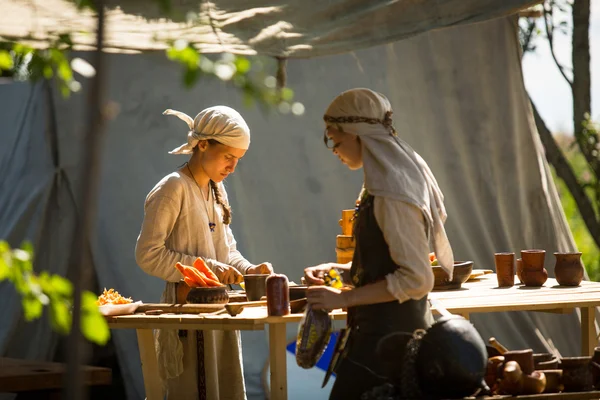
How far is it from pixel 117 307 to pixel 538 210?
3633 millimetres

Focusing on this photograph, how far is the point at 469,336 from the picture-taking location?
3.11 m

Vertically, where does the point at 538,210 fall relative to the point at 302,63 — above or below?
below

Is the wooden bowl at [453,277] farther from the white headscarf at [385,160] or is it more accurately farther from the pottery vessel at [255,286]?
the white headscarf at [385,160]

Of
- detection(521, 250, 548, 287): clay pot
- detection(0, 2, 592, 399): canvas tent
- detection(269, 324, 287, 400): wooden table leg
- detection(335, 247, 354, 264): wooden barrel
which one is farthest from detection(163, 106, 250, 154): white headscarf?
detection(0, 2, 592, 399): canvas tent

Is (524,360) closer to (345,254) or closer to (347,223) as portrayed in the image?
(345,254)

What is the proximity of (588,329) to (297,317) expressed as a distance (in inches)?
64.8

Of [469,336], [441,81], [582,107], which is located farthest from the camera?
[582,107]

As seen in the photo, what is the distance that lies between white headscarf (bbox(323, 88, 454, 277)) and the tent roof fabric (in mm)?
524

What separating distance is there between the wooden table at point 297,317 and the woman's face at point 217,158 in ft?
2.34

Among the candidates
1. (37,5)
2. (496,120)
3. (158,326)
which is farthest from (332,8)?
(496,120)

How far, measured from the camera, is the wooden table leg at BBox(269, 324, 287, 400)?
12.1 ft

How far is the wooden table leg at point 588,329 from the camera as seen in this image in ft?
14.8

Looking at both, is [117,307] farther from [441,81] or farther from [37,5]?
[441,81]

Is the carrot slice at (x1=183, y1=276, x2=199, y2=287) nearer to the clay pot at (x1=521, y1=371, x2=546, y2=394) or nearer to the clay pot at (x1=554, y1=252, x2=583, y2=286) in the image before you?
the clay pot at (x1=521, y1=371, x2=546, y2=394)
